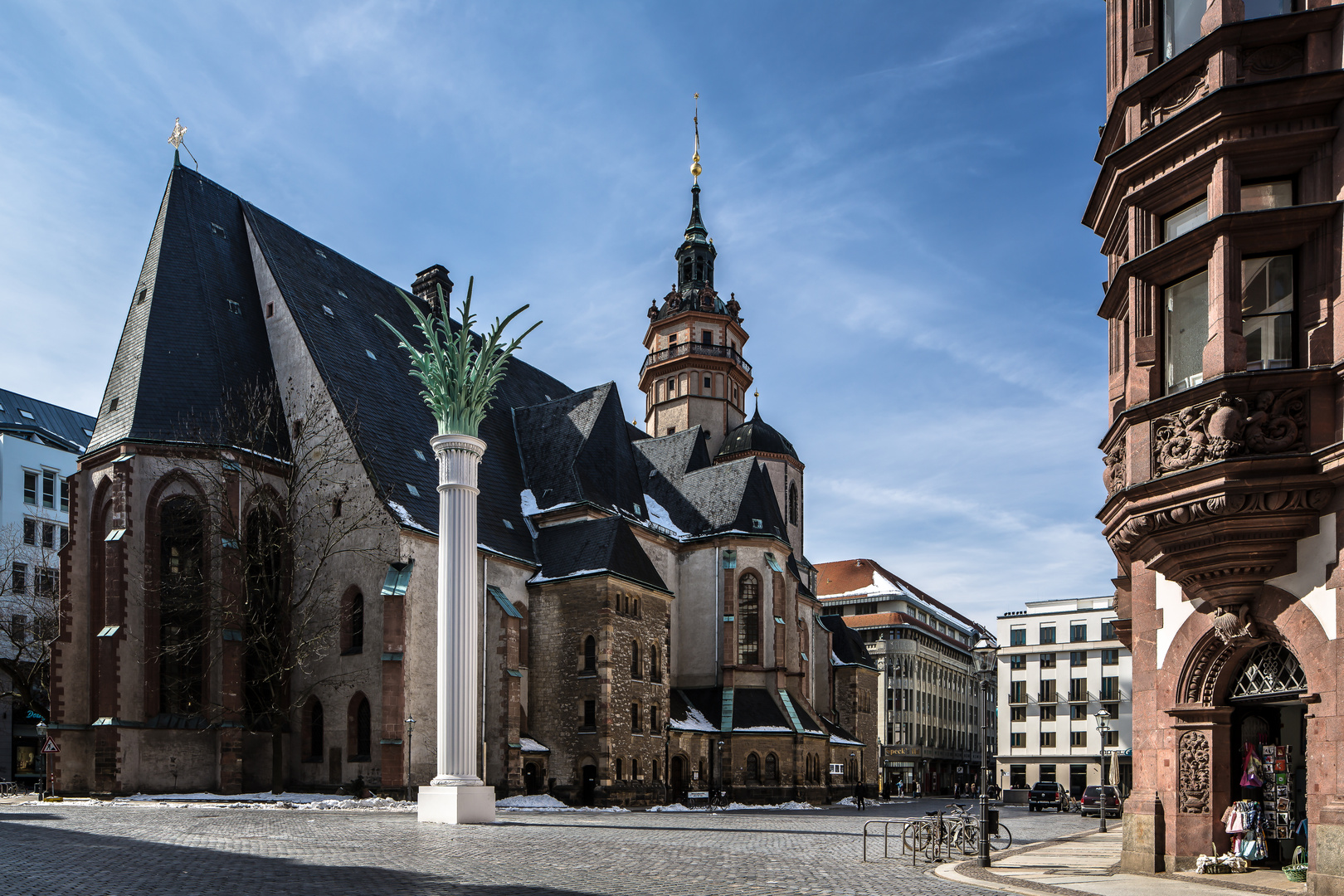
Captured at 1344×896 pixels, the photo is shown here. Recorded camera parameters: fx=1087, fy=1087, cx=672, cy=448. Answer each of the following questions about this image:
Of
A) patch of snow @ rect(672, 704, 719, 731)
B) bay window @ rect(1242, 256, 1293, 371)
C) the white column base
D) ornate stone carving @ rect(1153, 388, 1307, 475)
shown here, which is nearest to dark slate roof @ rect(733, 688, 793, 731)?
patch of snow @ rect(672, 704, 719, 731)

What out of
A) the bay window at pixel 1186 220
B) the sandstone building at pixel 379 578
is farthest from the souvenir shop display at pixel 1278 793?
the sandstone building at pixel 379 578

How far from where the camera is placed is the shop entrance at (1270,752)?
14789 mm

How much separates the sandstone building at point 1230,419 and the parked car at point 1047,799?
40645mm

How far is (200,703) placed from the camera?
3550cm

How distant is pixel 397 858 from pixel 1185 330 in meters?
14.1

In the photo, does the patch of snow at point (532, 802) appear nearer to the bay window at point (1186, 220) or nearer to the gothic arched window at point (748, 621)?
the gothic arched window at point (748, 621)

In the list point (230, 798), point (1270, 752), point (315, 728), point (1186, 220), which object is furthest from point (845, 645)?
point (1186, 220)

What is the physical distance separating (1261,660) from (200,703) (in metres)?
31.7

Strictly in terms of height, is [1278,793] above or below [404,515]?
below

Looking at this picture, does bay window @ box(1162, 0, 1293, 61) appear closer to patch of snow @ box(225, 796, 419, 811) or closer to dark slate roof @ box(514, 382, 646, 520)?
patch of snow @ box(225, 796, 419, 811)

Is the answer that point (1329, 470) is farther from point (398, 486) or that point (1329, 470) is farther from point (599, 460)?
point (599, 460)

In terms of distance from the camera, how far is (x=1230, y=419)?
1389cm

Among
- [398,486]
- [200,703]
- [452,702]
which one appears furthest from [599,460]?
[452,702]

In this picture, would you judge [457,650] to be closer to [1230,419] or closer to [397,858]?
[397,858]
